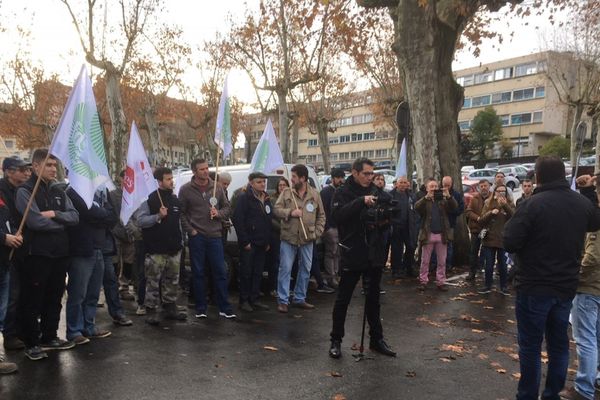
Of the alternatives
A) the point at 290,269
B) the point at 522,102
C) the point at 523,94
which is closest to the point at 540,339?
the point at 290,269

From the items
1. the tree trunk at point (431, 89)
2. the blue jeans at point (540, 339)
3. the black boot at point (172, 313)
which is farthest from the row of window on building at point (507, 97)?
the blue jeans at point (540, 339)

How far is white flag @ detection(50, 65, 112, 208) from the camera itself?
4.93m

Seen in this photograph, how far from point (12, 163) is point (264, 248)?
3.45 metres

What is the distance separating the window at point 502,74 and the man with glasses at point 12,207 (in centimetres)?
7179

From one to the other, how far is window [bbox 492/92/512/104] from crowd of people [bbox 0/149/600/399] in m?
64.6

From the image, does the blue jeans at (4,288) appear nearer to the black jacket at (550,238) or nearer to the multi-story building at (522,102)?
the black jacket at (550,238)

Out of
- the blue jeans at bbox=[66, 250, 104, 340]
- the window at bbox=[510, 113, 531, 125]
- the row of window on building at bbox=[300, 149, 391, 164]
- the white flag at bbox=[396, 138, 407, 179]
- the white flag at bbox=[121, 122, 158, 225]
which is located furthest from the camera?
the row of window on building at bbox=[300, 149, 391, 164]

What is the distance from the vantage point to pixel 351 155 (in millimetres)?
84750

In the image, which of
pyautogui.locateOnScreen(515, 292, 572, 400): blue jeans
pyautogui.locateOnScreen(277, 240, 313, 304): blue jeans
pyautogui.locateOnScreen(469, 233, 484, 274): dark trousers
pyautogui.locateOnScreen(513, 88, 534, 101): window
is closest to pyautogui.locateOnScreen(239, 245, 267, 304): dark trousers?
pyautogui.locateOnScreen(277, 240, 313, 304): blue jeans

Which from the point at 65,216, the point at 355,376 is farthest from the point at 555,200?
the point at 65,216

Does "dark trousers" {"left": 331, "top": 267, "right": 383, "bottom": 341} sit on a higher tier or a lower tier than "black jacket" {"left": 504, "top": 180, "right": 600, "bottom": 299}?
lower

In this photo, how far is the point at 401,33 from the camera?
35.3 feet

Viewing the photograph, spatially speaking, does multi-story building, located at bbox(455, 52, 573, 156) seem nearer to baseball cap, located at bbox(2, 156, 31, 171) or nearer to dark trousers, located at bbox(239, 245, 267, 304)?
dark trousers, located at bbox(239, 245, 267, 304)

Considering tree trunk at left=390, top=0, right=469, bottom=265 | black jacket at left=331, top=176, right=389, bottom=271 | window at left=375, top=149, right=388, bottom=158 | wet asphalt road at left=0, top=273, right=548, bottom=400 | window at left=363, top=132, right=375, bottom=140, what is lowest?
wet asphalt road at left=0, top=273, right=548, bottom=400
